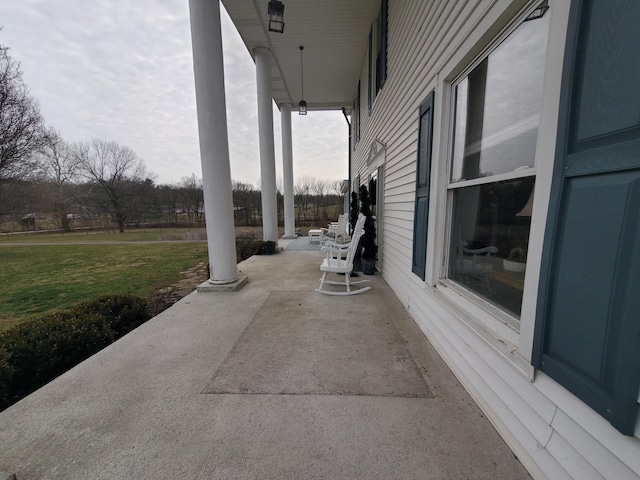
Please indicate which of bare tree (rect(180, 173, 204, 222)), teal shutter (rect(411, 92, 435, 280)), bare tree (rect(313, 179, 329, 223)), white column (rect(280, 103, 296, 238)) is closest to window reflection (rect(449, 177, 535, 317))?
teal shutter (rect(411, 92, 435, 280))

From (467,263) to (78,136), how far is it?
30.2m

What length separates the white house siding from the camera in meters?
0.93

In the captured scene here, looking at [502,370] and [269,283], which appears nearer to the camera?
[502,370]

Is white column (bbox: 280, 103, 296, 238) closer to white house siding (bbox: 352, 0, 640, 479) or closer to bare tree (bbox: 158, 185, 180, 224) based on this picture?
white house siding (bbox: 352, 0, 640, 479)

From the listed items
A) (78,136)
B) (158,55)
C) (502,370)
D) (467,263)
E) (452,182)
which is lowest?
(502,370)

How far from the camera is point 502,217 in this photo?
1537mm

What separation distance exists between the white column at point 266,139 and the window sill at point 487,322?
18.5 ft

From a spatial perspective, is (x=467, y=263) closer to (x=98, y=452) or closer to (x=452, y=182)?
(x=452, y=182)

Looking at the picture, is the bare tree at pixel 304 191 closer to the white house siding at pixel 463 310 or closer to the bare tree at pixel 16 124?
the bare tree at pixel 16 124

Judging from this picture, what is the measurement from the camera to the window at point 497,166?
4.29 feet

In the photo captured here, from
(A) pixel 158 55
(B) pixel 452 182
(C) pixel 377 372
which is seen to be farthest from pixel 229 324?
(A) pixel 158 55

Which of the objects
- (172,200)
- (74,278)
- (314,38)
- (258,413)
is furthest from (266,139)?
(172,200)

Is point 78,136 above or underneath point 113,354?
above

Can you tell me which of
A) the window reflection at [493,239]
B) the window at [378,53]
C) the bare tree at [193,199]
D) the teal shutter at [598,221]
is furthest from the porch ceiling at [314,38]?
the bare tree at [193,199]
